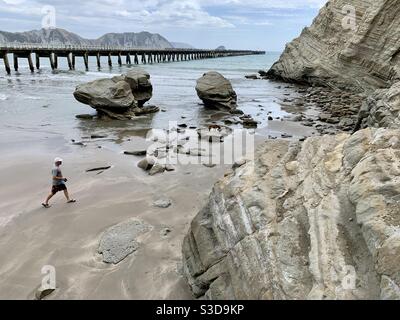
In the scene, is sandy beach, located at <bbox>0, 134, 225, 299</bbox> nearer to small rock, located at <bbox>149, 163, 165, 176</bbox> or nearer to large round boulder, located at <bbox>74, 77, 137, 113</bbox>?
small rock, located at <bbox>149, 163, 165, 176</bbox>

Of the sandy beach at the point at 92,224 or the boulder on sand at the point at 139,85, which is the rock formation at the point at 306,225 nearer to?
the sandy beach at the point at 92,224

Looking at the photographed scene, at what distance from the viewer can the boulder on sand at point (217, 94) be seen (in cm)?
2583

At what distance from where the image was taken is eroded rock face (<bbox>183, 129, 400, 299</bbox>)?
4.37m

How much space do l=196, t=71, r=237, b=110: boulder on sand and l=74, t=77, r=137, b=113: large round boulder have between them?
17.2ft

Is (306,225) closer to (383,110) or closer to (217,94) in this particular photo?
(383,110)

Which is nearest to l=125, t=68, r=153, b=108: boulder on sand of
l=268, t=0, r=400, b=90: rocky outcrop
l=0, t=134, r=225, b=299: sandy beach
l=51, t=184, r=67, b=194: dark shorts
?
l=0, t=134, r=225, b=299: sandy beach

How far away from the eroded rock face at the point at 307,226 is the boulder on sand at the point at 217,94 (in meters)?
19.0

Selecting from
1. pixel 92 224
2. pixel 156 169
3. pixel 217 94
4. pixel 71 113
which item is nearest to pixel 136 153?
pixel 156 169

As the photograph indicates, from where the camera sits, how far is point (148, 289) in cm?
678

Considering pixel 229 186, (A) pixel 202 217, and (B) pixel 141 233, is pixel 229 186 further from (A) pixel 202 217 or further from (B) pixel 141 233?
(B) pixel 141 233

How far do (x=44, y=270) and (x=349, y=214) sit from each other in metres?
5.62

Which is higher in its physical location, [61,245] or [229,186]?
[229,186]
